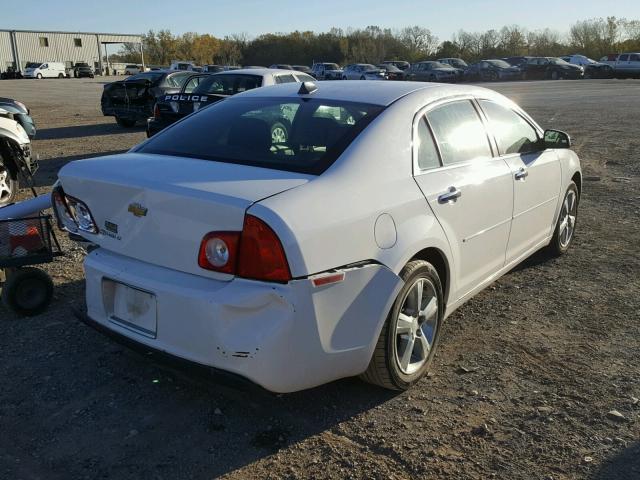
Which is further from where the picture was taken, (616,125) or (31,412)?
(616,125)

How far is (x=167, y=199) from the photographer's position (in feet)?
9.09

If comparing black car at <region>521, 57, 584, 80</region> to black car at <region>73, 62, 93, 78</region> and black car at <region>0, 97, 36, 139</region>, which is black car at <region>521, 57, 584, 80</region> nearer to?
black car at <region>73, 62, 93, 78</region>

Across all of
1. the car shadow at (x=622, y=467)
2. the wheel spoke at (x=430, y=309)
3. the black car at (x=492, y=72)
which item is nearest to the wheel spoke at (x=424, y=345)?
the wheel spoke at (x=430, y=309)

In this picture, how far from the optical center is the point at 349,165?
3.04m

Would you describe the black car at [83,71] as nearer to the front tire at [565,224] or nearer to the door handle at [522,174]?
the front tire at [565,224]

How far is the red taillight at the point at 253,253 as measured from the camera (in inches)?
100

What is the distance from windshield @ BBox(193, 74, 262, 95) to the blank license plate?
29.9 ft

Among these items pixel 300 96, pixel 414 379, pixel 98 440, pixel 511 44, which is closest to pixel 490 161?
pixel 300 96

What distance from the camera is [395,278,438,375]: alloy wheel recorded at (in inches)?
128

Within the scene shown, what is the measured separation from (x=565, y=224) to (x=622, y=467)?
3242 mm

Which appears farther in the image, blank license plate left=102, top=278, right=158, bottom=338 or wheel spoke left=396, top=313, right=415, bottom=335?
wheel spoke left=396, top=313, right=415, bottom=335

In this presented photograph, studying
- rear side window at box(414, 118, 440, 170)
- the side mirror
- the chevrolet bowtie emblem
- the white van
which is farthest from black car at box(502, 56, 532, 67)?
the chevrolet bowtie emblem

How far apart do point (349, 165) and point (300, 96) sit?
3.31 feet

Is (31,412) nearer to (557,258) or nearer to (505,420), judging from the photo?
(505,420)
